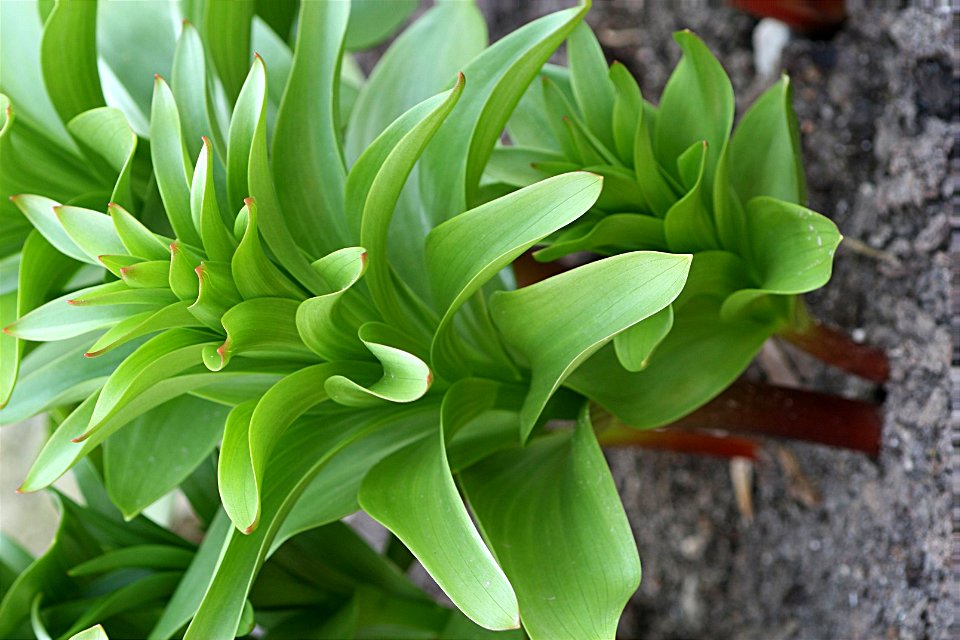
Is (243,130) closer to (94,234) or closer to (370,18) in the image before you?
(94,234)

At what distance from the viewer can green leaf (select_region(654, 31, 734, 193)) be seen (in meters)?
0.65

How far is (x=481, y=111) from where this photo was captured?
60 centimetres

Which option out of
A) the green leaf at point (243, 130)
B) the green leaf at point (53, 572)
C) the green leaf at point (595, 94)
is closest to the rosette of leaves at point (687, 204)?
the green leaf at point (595, 94)

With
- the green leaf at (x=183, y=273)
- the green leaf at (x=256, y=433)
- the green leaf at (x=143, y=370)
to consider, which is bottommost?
the green leaf at (x=256, y=433)

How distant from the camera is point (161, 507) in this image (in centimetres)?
98

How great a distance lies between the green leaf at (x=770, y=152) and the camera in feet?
2.27

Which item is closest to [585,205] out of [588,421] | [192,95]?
[588,421]

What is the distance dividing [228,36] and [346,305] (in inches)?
9.8

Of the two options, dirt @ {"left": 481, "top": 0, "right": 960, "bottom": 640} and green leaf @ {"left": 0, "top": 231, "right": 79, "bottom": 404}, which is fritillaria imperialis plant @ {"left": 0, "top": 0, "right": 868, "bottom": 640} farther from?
dirt @ {"left": 481, "top": 0, "right": 960, "bottom": 640}

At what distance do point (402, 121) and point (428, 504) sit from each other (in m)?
0.24

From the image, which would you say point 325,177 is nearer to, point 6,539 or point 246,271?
point 246,271

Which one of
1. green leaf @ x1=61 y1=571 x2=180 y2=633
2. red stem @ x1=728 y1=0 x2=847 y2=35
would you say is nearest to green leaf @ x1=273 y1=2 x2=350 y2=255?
green leaf @ x1=61 y1=571 x2=180 y2=633

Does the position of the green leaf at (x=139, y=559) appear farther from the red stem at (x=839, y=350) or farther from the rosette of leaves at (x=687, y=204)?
the red stem at (x=839, y=350)

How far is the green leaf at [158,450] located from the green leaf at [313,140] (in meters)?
0.18
